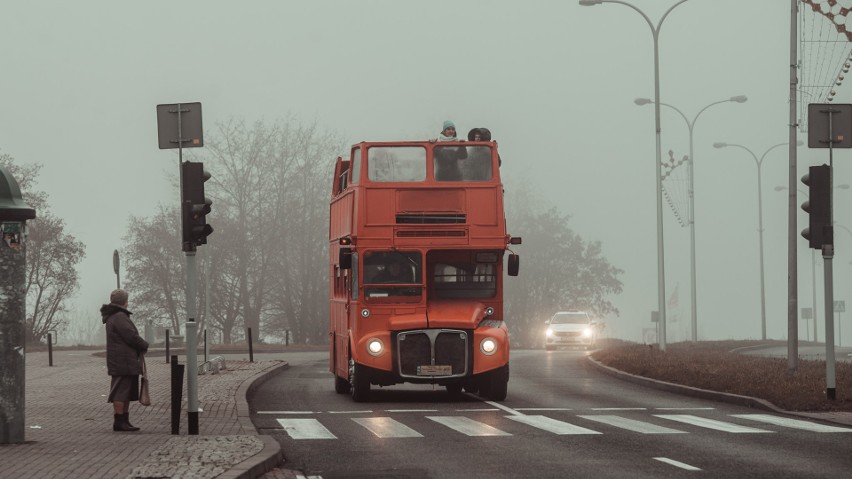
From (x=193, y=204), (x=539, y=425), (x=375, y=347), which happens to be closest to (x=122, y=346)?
(x=193, y=204)

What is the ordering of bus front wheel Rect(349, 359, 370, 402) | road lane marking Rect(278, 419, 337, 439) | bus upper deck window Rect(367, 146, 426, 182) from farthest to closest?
bus upper deck window Rect(367, 146, 426, 182), bus front wheel Rect(349, 359, 370, 402), road lane marking Rect(278, 419, 337, 439)

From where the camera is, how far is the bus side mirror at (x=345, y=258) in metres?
21.6

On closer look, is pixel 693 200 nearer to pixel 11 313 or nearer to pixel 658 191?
pixel 658 191

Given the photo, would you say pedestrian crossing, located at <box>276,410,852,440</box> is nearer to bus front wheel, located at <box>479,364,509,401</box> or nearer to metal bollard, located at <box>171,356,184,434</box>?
metal bollard, located at <box>171,356,184,434</box>

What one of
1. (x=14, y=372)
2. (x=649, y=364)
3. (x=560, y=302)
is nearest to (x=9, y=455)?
(x=14, y=372)

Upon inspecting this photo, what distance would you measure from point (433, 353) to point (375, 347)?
93 cm

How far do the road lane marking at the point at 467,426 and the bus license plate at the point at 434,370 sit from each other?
2.46m

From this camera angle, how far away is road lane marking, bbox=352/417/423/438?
Result: 51.8 ft

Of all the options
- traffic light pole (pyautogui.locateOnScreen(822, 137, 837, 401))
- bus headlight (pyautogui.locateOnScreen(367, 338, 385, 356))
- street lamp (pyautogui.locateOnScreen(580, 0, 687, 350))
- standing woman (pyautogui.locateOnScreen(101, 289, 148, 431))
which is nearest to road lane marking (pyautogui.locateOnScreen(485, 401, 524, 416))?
bus headlight (pyautogui.locateOnScreen(367, 338, 385, 356))

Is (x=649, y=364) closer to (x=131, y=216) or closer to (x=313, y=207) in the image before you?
(x=313, y=207)

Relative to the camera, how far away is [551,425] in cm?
1684

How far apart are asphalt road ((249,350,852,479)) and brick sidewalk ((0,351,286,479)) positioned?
0.54m

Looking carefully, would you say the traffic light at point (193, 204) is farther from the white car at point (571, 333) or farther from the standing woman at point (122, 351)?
the white car at point (571, 333)

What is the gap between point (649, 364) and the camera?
2820 centimetres
